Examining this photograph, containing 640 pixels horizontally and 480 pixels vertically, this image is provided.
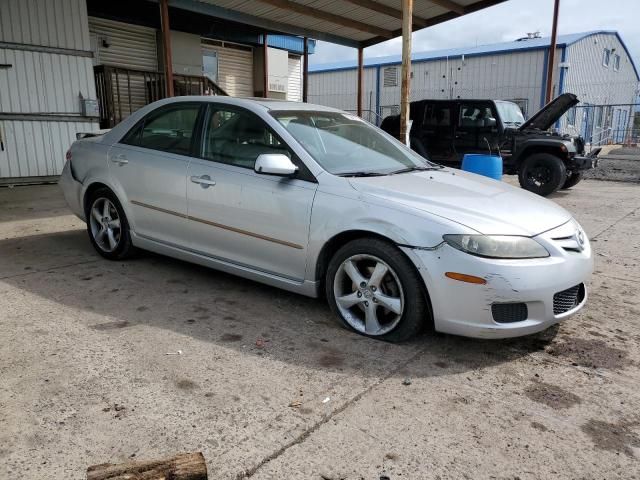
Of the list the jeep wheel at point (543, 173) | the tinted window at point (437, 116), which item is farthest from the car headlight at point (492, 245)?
the tinted window at point (437, 116)

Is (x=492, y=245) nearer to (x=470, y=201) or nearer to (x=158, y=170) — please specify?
(x=470, y=201)

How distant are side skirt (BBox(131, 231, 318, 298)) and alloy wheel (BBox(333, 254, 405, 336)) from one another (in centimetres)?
23

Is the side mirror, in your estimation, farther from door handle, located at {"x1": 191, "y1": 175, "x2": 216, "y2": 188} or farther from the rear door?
the rear door

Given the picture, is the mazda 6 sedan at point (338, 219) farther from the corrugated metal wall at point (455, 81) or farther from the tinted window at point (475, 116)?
the corrugated metal wall at point (455, 81)

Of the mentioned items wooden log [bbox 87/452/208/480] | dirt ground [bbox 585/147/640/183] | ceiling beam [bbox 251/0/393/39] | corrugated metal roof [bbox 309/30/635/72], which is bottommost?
wooden log [bbox 87/452/208/480]

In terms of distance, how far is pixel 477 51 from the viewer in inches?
1040

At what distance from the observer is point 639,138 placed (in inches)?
1038

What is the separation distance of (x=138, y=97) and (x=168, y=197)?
33.7ft

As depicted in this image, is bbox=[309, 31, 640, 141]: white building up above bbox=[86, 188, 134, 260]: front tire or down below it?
above

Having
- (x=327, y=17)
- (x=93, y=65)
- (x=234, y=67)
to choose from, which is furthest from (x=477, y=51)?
(x=93, y=65)

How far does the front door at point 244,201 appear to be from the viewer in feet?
12.0

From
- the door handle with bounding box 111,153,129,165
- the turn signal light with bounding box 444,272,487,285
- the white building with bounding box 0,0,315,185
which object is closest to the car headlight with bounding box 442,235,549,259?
the turn signal light with bounding box 444,272,487,285

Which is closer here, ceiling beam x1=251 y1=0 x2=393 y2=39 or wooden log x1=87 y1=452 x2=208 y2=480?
wooden log x1=87 y1=452 x2=208 y2=480

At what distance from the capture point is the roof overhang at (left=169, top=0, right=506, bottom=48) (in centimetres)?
1031
